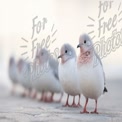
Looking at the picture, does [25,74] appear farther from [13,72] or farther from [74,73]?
[74,73]

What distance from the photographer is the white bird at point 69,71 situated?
5.78 m

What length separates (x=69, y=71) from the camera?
228 inches

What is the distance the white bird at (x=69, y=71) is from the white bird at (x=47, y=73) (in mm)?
856

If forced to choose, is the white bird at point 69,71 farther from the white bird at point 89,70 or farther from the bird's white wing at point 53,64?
the bird's white wing at point 53,64

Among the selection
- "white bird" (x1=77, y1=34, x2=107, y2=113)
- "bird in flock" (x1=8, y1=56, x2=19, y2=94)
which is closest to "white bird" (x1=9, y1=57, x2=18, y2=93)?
"bird in flock" (x1=8, y1=56, x2=19, y2=94)

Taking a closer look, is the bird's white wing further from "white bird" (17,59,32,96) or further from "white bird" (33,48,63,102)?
"white bird" (17,59,32,96)

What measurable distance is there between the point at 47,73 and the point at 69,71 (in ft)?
3.33

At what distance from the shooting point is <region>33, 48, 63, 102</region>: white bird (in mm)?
6773

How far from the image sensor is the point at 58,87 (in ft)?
22.3

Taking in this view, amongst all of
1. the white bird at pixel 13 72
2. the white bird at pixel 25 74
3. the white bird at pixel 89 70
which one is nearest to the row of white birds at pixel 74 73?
the white bird at pixel 89 70

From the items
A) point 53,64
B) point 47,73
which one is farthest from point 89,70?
point 53,64

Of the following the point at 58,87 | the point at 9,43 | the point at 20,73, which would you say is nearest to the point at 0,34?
the point at 9,43

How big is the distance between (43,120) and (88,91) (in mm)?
641

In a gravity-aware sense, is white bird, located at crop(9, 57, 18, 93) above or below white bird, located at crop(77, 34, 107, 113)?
above
